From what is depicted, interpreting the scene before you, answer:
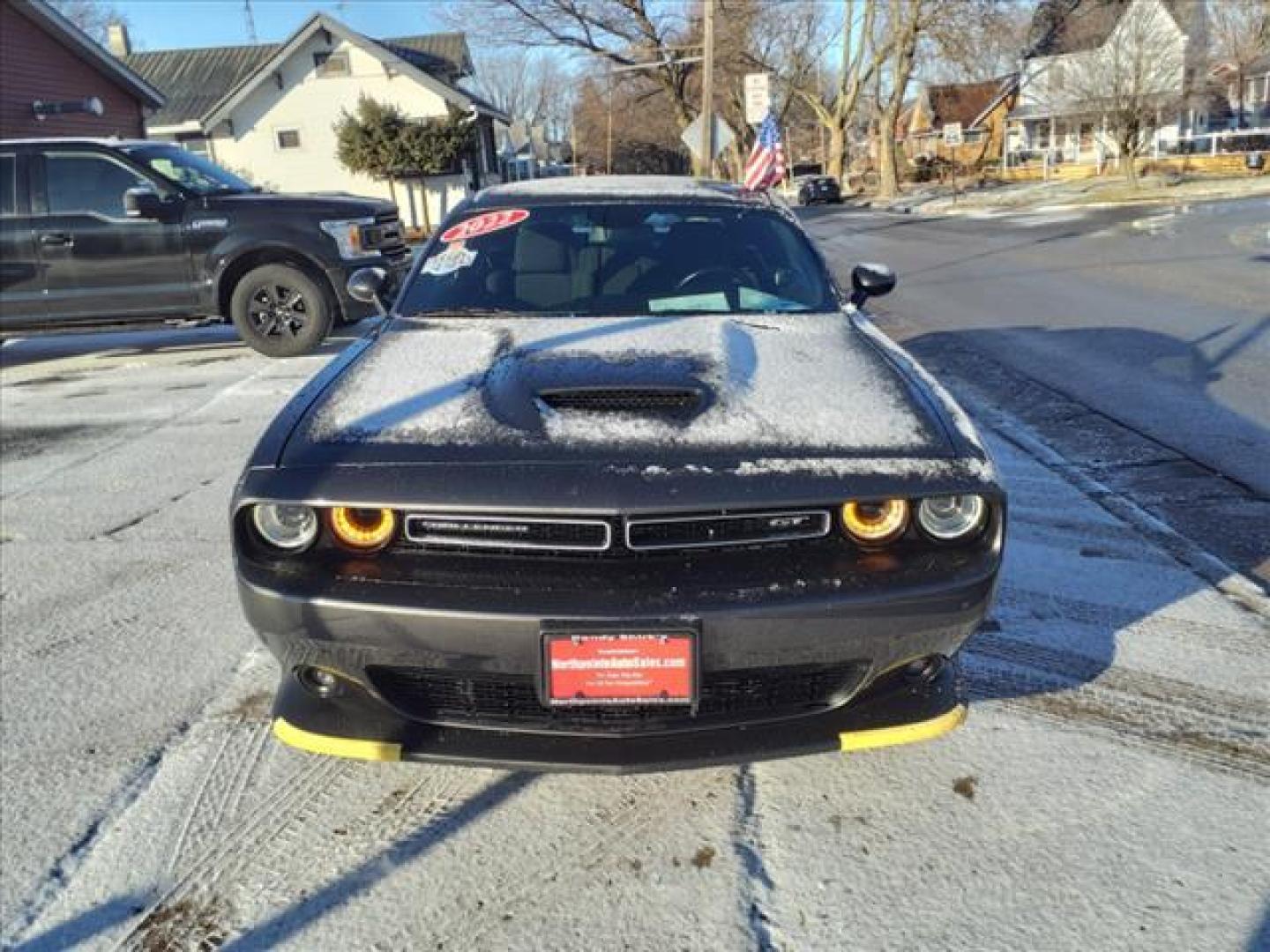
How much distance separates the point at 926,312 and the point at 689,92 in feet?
142

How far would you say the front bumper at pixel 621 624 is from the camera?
7.30 feet

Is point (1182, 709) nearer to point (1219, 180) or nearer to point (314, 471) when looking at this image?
point (314, 471)

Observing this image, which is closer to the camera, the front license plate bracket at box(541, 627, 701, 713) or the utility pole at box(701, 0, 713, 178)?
the front license plate bracket at box(541, 627, 701, 713)

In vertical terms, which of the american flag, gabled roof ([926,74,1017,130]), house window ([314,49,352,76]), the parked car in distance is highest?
gabled roof ([926,74,1017,130])

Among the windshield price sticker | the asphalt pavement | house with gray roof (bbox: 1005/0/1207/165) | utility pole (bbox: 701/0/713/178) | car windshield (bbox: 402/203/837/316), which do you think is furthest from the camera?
house with gray roof (bbox: 1005/0/1207/165)

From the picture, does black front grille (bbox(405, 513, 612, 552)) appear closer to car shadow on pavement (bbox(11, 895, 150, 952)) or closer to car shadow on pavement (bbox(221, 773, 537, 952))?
car shadow on pavement (bbox(221, 773, 537, 952))

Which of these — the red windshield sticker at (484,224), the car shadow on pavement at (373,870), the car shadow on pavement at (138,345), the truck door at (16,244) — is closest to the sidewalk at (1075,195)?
the car shadow on pavement at (138,345)

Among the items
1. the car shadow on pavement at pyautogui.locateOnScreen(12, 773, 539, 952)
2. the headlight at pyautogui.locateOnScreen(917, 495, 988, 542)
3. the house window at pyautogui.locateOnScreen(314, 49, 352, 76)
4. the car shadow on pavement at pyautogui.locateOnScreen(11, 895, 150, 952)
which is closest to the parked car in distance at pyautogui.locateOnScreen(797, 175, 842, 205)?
the house window at pyautogui.locateOnScreen(314, 49, 352, 76)

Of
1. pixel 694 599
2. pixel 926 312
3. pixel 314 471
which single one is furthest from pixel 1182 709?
pixel 926 312

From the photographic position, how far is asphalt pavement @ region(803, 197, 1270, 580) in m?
5.02

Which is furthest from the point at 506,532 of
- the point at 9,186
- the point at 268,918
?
the point at 9,186

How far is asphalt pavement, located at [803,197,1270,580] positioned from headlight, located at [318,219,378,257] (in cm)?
498

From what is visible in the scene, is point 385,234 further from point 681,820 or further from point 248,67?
point 248,67

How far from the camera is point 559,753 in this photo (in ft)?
7.55
